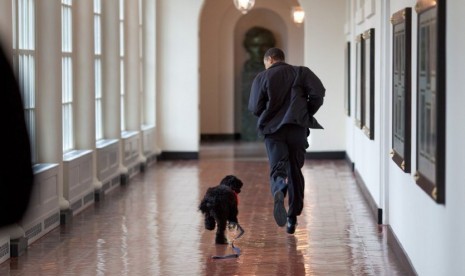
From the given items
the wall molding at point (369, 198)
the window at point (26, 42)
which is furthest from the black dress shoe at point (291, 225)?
the window at point (26, 42)

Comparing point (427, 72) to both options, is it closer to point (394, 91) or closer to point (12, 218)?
point (394, 91)

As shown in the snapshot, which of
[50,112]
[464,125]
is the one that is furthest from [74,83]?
[464,125]

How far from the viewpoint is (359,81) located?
13.7 m

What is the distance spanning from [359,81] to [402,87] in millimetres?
6336

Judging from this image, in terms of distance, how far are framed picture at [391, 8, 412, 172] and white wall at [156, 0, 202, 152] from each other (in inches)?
396

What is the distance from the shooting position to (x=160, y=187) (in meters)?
13.6

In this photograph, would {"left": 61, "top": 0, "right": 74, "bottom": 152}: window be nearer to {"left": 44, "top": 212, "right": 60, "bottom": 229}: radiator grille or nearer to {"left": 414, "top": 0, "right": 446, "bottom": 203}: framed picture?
{"left": 44, "top": 212, "right": 60, "bottom": 229}: radiator grille

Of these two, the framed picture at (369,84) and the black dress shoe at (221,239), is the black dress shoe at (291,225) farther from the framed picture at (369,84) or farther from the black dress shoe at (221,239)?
the framed picture at (369,84)

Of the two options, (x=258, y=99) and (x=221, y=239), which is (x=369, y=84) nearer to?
(x=258, y=99)

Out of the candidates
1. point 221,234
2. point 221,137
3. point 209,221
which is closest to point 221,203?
point 209,221

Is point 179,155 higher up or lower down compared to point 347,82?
lower down

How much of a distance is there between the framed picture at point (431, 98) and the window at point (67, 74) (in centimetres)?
581

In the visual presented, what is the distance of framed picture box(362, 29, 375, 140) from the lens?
10.8 metres

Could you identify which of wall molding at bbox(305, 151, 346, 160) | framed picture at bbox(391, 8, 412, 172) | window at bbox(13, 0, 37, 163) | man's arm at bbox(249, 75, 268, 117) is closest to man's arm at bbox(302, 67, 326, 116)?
man's arm at bbox(249, 75, 268, 117)
